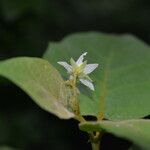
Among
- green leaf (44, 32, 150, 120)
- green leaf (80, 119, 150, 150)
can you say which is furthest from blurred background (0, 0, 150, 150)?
green leaf (80, 119, 150, 150)

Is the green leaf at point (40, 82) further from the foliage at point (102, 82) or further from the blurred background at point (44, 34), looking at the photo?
the blurred background at point (44, 34)

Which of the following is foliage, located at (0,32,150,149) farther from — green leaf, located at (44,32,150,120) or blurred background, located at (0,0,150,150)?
blurred background, located at (0,0,150,150)

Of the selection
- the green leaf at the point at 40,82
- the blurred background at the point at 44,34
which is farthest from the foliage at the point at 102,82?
the blurred background at the point at 44,34

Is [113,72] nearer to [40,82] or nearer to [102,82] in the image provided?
[102,82]

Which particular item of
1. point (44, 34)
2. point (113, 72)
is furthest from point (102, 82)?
point (44, 34)

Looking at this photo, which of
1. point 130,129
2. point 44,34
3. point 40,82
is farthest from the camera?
point 44,34

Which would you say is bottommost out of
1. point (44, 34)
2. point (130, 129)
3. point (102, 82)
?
point (130, 129)
